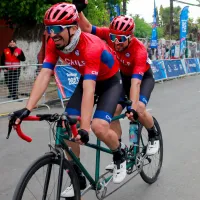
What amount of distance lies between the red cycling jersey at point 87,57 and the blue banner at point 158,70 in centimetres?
1368

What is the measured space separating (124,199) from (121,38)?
1824 millimetres

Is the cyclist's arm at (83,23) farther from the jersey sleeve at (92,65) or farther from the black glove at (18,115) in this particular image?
the black glove at (18,115)

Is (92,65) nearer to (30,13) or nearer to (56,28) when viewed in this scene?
(56,28)

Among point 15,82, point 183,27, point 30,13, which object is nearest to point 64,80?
point 15,82

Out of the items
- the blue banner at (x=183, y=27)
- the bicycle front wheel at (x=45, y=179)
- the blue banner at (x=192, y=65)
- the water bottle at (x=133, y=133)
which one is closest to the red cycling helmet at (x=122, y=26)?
the water bottle at (x=133, y=133)

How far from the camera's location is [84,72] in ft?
12.2

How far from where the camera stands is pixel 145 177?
493 cm

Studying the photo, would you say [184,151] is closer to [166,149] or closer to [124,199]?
[166,149]

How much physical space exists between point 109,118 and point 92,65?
57 centimetres

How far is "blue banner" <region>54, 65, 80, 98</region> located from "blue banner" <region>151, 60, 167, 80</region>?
657 cm

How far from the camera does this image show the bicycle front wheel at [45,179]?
3.11 m

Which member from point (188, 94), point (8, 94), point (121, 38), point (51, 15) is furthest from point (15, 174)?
point (188, 94)

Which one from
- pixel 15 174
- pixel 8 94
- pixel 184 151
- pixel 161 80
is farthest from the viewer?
pixel 161 80

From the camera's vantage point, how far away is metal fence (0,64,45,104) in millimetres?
10768
